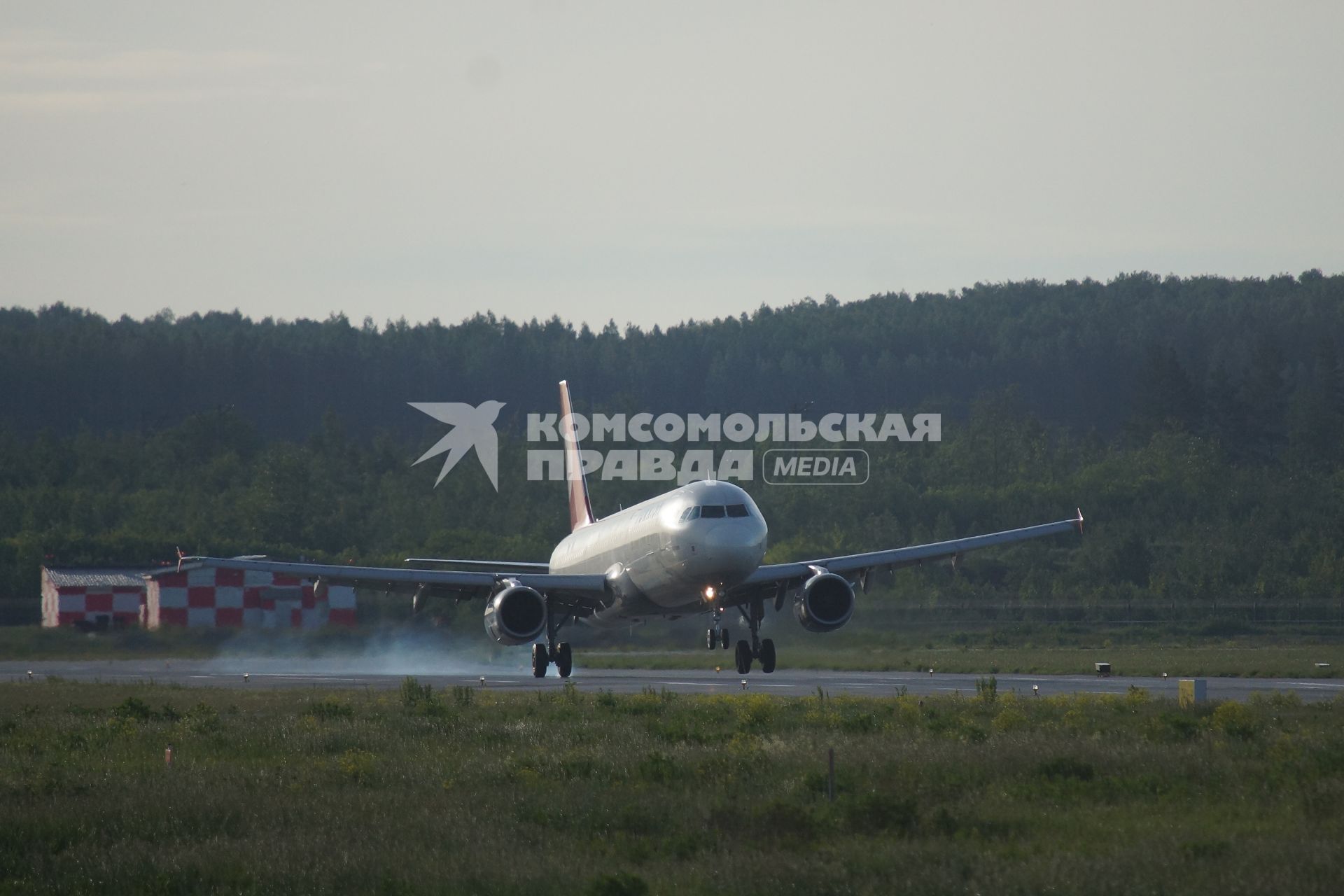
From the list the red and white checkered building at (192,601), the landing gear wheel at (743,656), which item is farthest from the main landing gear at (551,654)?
the red and white checkered building at (192,601)

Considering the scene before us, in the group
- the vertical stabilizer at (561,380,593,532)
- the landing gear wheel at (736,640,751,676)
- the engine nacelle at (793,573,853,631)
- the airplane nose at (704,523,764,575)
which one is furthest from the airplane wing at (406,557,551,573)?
the engine nacelle at (793,573,853,631)

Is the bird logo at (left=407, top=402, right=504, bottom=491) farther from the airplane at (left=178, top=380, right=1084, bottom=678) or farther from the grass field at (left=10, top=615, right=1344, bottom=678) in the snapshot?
the airplane at (left=178, top=380, right=1084, bottom=678)

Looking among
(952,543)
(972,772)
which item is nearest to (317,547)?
(952,543)

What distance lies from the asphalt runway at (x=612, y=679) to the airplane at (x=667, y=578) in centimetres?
248

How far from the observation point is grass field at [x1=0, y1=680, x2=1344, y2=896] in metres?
15.9

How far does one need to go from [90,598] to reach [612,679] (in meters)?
31.4

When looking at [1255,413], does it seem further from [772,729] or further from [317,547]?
[772,729]

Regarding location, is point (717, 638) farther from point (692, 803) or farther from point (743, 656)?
point (692, 803)

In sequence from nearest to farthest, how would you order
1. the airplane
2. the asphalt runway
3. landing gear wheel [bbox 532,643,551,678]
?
the airplane, the asphalt runway, landing gear wheel [bbox 532,643,551,678]

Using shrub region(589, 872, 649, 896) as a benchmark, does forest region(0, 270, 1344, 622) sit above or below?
above

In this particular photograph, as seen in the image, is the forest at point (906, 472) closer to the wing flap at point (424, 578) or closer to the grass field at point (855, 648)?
the grass field at point (855, 648)

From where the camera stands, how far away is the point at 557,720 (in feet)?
101

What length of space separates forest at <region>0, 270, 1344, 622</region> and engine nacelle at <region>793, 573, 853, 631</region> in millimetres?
22493

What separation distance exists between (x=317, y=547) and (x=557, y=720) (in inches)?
2993
